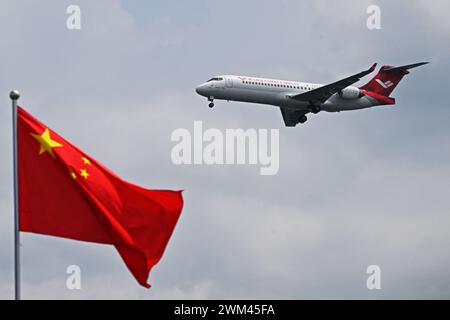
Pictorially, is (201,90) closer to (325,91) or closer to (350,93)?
(325,91)

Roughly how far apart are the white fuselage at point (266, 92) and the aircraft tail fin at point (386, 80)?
13.0ft

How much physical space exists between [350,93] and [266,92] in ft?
33.2

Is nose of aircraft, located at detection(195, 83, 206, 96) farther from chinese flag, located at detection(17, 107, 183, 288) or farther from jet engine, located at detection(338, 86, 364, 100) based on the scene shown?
chinese flag, located at detection(17, 107, 183, 288)

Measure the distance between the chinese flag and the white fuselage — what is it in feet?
175

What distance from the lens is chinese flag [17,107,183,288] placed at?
82.0 ft

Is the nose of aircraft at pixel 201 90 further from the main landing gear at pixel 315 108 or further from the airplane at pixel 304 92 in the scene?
the main landing gear at pixel 315 108

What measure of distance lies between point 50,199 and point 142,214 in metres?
2.08

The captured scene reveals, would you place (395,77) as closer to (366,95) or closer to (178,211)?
(366,95)

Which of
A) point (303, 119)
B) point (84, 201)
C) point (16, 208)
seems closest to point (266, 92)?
point (303, 119)

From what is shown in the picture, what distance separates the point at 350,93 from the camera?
90.8 metres

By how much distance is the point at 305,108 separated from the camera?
87.9 m

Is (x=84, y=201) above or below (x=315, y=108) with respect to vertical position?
below

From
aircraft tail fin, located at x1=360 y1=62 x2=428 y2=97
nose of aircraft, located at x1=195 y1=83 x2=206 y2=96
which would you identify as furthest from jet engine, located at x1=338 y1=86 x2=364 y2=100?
nose of aircraft, located at x1=195 y1=83 x2=206 y2=96

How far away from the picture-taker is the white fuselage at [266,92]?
79.5 metres
